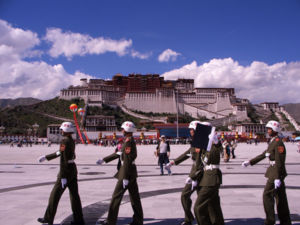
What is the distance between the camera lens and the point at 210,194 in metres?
4.72

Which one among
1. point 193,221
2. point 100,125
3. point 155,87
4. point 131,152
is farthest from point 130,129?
point 155,87

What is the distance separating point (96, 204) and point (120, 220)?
4.64ft

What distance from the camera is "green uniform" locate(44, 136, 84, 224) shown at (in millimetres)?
5228

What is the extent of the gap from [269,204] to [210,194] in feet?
3.99

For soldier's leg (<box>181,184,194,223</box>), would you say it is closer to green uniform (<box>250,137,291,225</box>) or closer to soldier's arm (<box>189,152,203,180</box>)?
soldier's arm (<box>189,152,203,180</box>)

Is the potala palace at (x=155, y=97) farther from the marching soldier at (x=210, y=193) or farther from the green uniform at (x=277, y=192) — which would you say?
the marching soldier at (x=210, y=193)

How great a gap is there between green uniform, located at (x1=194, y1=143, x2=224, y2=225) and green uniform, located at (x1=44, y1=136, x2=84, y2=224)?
2178 millimetres

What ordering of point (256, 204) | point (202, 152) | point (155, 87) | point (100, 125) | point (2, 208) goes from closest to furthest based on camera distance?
point (202, 152) → point (2, 208) → point (256, 204) → point (100, 125) → point (155, 87)

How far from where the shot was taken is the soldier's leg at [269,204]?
5.05 metres

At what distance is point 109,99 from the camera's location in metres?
122

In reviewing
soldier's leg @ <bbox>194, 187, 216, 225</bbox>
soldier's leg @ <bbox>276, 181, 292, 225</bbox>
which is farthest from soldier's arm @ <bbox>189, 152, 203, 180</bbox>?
soldier's leg @ <bbox>276, 181, 292, 225</bbox>

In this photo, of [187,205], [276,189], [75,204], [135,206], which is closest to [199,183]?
[187,205]

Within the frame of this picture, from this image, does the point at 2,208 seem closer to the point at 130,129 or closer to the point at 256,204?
the point at 130,129

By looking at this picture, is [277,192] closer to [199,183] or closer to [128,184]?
[199,183]
